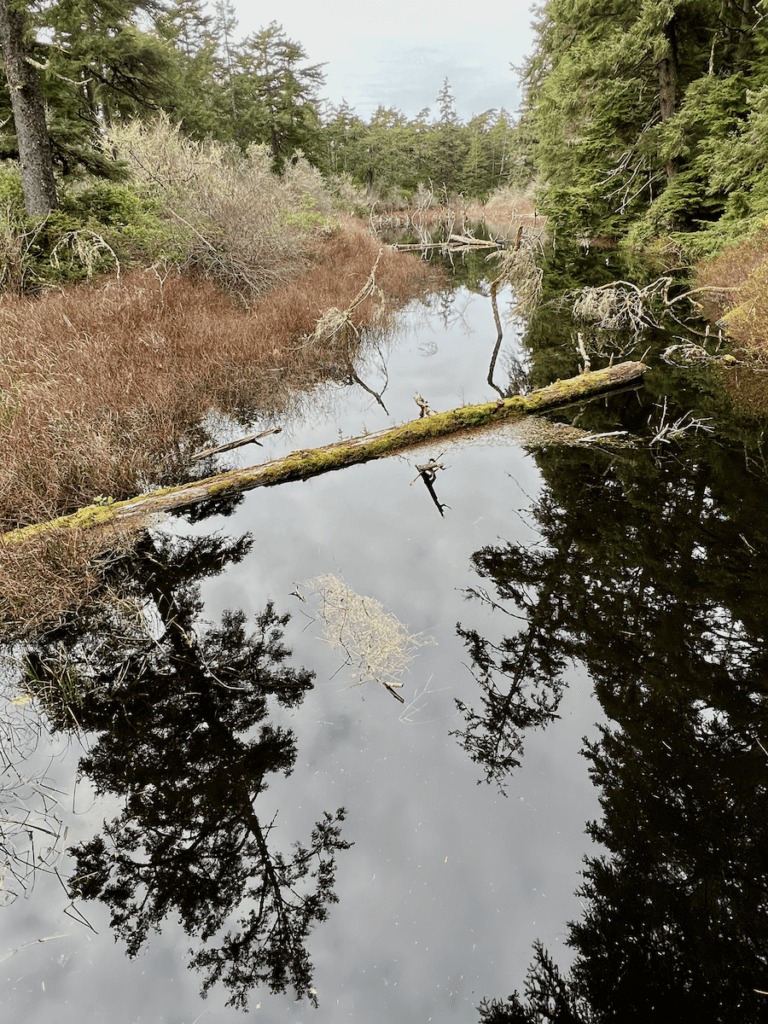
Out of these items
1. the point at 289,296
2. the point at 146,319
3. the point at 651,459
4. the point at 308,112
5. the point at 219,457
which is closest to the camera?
the point at 651,459

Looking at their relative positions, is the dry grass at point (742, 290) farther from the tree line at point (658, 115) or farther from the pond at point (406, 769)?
the pond at point (406, 769)

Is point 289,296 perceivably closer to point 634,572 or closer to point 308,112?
point 634,572

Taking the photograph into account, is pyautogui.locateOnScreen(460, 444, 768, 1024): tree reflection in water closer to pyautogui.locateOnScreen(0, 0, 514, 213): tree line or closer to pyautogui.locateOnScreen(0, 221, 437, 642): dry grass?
pyautogui.locateOnScreen(0, 221, 437, 642): dry grass

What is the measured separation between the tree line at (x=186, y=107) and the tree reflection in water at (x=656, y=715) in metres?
11.9

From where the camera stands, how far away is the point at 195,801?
3.14 metres

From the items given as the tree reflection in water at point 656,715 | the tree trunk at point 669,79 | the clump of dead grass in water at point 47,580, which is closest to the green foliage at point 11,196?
the clump of dead grass in water at point 47,580

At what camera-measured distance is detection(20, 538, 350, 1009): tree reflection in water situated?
264 cm

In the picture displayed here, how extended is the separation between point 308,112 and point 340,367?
1478 inches

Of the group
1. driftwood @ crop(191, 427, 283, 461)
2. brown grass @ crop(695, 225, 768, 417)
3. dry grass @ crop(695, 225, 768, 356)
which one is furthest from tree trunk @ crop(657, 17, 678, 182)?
driftwood @ crop(191, 427, 283, 461)

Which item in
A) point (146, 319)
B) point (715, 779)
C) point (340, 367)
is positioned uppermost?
point (146, 319)

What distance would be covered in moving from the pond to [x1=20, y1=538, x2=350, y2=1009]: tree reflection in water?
0.02 metres

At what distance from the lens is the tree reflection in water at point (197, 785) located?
264cm

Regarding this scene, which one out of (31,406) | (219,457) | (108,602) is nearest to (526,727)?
(108,602)

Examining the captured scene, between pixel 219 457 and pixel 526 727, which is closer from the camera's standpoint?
A: pixel 526 727
